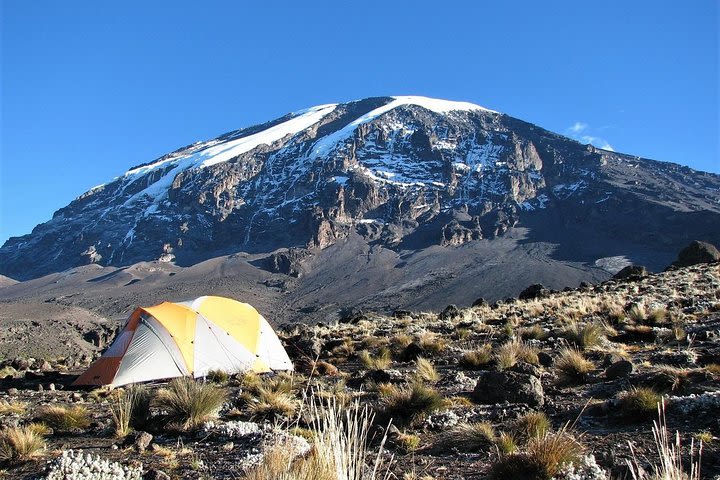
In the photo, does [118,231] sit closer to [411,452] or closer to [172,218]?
[172,218]

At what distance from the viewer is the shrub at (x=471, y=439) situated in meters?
4.82

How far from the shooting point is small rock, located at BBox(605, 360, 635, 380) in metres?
6.88

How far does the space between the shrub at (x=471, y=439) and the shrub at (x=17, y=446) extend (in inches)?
158

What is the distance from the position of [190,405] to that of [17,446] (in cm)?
171

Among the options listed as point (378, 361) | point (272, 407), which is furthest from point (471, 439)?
point (378, 361)

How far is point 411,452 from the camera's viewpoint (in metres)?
4.89

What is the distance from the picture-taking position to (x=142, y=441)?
5.22 metres

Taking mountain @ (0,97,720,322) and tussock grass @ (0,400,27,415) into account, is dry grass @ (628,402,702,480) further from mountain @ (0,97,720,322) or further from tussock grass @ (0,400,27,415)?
mountain @ (0,97,720,322)

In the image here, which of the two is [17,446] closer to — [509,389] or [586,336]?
[509,389]

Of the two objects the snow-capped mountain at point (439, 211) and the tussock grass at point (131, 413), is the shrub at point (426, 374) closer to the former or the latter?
the tussock grass at point (131, 413)

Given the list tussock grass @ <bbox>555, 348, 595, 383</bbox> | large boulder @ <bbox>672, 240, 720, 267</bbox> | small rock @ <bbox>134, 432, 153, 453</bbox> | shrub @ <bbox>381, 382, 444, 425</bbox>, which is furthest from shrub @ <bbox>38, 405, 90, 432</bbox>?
large boulder @ <bbox>672, 240, 720, 267</bbox>

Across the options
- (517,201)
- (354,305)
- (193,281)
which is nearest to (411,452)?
(354,305)

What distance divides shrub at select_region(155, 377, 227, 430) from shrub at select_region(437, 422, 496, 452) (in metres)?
2.82

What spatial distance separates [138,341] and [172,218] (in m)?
199
